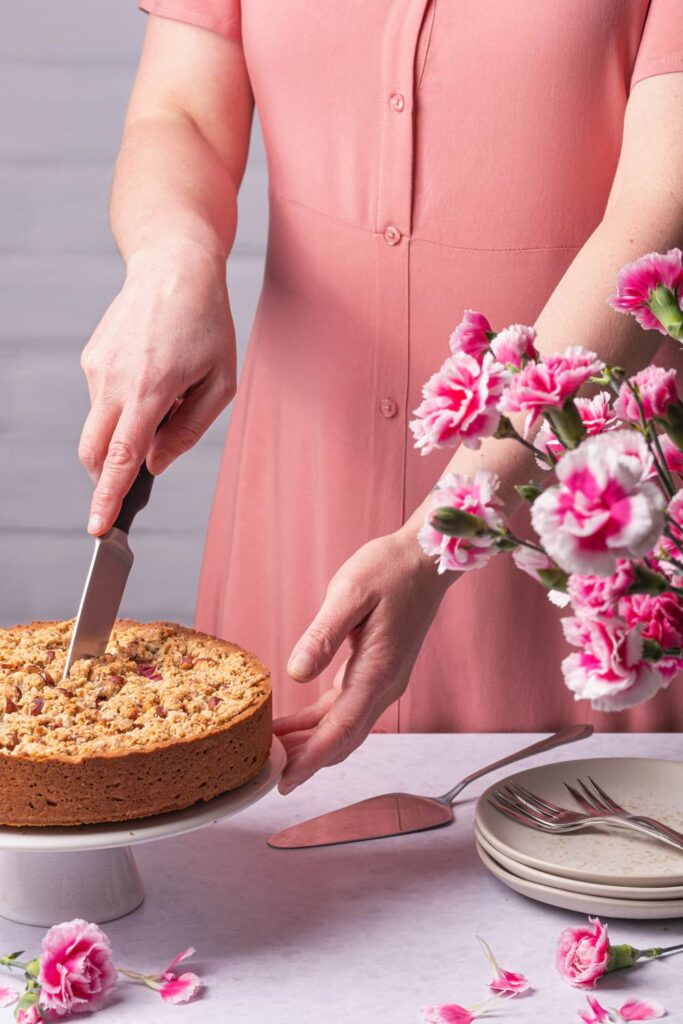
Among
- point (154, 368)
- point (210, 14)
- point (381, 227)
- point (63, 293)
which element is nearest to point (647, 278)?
point (154, 368)

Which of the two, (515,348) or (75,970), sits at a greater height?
(515,348)

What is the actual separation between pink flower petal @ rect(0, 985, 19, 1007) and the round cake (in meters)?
0.11

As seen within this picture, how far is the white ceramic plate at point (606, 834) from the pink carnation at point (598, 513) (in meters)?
0.49

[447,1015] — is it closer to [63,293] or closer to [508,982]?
[508,982]

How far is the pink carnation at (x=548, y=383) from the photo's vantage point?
61 centimetres

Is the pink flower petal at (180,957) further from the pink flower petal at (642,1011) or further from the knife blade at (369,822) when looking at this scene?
the pink flower petal at (642,1011)

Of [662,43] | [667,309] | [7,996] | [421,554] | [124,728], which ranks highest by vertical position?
[662,43]

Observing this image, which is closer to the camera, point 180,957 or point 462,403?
point 462,403

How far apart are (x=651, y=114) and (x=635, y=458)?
2.76ft

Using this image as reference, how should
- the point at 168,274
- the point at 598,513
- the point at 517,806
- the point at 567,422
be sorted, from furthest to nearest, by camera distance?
the point at 168,274 → the point at 517,806 → the point at 567,422 → the point at 598,513

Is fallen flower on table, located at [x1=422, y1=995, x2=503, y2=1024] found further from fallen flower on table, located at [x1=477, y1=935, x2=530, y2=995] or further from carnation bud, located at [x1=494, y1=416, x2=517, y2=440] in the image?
carnation bud, located at [x1=494, y1=416, x2=517, y2=440]

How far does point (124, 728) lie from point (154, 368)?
335 mm

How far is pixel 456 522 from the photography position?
0.62m

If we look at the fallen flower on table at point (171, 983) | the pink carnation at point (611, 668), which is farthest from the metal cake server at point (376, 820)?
the pink carnation at point (611, 668)
